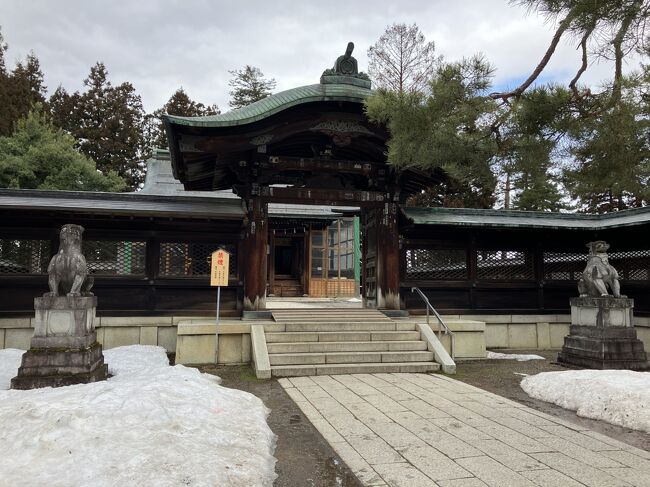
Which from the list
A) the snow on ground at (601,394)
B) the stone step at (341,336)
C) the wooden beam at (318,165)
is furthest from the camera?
the wooden beam at (318,165)

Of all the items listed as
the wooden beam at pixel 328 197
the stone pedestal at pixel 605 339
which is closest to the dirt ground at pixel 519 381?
the stone pedestal at pixel 605 339

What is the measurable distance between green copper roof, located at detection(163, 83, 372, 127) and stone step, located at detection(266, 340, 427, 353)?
14.9 ft

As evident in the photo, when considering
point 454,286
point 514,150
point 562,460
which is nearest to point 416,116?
point 514,150

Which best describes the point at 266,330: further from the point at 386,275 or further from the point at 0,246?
the point at 0,246

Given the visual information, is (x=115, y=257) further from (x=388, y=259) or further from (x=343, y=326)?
(x=388, y=259)

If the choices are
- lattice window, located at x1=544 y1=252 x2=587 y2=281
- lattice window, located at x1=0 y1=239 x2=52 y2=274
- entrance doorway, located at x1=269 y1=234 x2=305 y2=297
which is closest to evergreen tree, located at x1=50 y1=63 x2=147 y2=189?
entrance doorway, located at x1=269 y1=234 x2=305 y2=297

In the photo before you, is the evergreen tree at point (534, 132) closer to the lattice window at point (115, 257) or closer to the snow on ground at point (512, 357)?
the snow on ground at point (512, 357)

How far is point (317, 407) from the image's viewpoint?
5996mm

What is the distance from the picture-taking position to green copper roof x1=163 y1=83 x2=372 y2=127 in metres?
9.13

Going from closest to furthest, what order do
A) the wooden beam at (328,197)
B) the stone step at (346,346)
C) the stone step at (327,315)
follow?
the stone step at (346,346), the stone step at (327,315), the wooden beam at (328,197)

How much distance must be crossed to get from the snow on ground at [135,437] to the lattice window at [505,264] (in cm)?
811

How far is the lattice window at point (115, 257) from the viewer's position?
33.2ft

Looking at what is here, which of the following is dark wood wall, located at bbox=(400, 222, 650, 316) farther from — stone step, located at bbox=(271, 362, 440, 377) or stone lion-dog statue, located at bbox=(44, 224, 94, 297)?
stone lion-dog statue, located at bbox=(44, 224, 94, 297)

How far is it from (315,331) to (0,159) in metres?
20.0
